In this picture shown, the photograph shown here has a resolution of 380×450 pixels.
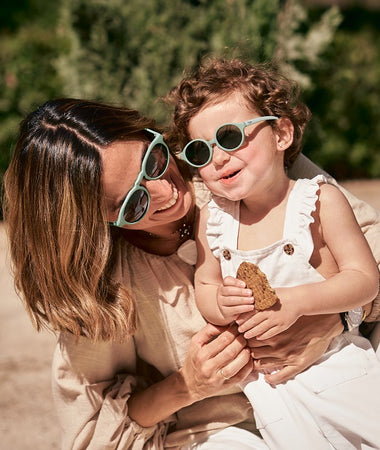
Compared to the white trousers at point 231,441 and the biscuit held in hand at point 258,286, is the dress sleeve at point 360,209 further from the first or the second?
the white trousers at point 231,441

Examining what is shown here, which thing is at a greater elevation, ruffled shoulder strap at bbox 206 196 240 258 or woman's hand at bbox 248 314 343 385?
ruffled shoulder strap at bbox 206 196 240 258

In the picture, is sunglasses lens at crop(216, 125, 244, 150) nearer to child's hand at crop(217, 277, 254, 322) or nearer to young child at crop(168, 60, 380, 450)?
young child at crop(168, 60, 380, 450)

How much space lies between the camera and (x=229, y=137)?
2156mm

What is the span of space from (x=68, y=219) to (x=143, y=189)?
0.30 m

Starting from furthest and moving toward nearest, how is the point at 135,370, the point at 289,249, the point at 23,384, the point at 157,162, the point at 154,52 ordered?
1. the point at 154,52
2. the point at 23,384
3. the point at 135,370
4. the point at 157,162
5. the point at 289,249

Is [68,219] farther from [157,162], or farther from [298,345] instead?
[298,345]

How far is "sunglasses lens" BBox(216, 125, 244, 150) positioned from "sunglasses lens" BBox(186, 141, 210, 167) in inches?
2.8

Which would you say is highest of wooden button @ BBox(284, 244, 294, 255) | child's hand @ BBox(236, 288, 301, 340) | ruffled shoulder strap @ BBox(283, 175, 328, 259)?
ruffled shoulder strap @ BBox(283, 175, 328, 259)

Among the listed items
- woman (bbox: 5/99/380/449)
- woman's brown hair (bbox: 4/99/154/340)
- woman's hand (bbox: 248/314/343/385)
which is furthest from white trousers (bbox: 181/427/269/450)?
woman's brown hair (bbox: 4/99/154/340)

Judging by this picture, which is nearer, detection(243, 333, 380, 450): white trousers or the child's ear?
detection(243, 333, 380, 450): white trousers

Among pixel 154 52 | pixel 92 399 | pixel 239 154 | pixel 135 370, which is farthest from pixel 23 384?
pixel 154 52

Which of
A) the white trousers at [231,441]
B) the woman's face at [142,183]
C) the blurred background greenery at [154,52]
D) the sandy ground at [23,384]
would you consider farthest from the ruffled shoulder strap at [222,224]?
the blurred background greenery at [154,52]

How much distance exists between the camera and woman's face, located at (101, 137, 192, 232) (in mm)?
2150

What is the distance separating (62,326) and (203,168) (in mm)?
824
